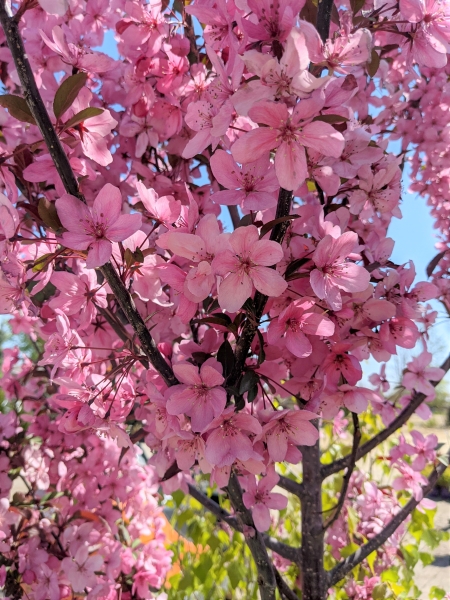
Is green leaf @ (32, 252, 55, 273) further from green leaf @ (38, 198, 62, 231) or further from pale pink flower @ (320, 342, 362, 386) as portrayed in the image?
pale pink flower @ (320, 342, 362, 386)

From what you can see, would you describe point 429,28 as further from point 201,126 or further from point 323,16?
point 201,126

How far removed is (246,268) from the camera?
0.68 m

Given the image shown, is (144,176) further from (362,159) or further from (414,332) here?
(414,332)

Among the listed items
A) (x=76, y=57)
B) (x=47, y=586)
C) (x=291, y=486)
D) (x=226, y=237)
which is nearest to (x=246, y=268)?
(x=226, y=237)

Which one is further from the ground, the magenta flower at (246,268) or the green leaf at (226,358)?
the magenta flower at (246,268)

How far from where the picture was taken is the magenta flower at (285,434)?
81 cm

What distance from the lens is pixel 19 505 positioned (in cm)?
173

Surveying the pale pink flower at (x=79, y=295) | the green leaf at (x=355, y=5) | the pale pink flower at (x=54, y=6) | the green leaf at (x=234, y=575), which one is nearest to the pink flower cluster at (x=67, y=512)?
the green leaf at (x=234, y=575)

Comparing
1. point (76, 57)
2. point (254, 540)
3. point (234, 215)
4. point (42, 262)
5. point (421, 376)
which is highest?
point (234, 215)

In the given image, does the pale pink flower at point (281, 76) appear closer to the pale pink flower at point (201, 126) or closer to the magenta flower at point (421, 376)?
the pale pink flower at point (201, 126)

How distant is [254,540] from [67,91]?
0.94 meters

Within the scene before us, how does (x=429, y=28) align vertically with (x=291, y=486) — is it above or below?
above

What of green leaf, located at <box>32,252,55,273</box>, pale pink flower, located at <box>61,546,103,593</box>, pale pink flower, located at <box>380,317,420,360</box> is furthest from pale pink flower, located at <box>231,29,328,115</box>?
pale pink flower, located at <box>61,546,103,593</box>

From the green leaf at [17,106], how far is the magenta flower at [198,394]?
43 centimetres
